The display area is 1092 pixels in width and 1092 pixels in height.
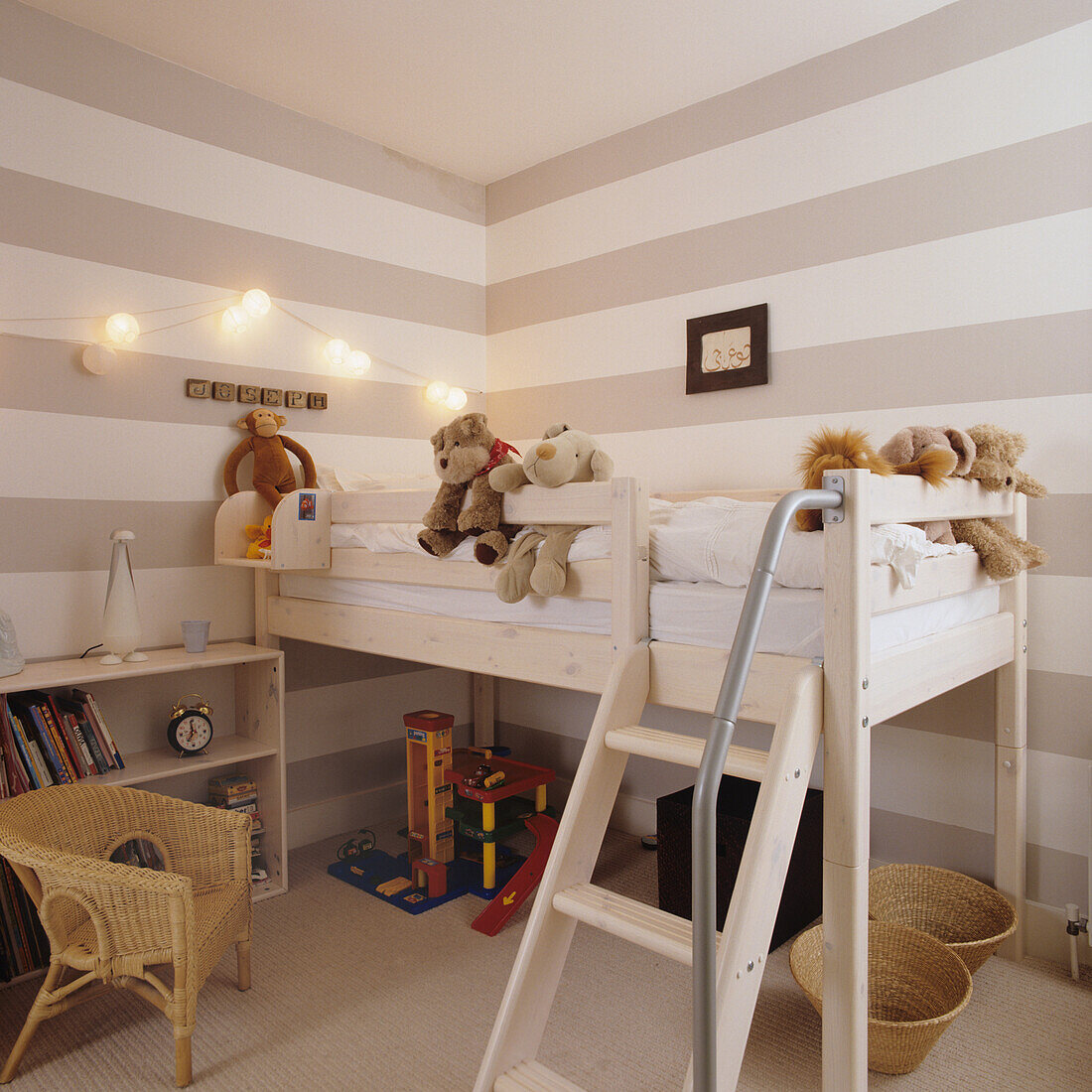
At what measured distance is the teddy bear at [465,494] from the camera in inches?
76.4

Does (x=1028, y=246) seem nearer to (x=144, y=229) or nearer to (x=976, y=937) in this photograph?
(x=976, y=937)

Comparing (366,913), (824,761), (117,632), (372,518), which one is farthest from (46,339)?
(824,761)

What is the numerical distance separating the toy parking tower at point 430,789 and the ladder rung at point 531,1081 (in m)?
1.35

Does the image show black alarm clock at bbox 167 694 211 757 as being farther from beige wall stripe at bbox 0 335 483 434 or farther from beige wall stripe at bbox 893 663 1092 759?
beige wall stripe at bbox 893 663 1092 759

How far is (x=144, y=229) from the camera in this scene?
262cm

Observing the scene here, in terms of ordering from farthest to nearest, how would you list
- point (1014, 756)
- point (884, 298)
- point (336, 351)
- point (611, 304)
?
point (611, 304) < point (336, 351) < point (884, 298) < point (1014, 756)

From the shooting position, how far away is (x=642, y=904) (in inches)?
53.0

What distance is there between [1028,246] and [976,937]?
184 cm

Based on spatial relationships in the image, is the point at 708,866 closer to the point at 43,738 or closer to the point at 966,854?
the point at 966,854

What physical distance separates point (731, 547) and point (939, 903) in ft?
4.68

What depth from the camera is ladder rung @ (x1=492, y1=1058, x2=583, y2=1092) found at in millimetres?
1313

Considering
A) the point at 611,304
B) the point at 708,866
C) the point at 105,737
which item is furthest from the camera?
the point at 611,304

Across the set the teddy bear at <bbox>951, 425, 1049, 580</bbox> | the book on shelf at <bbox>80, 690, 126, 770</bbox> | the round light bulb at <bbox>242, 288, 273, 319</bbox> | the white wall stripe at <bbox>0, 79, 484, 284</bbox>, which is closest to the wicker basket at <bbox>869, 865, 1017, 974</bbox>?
the teddy bear at <bbox>951, 425, 1049, 580</bbox>

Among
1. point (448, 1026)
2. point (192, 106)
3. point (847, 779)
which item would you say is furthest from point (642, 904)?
point (192, 106)
